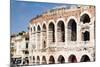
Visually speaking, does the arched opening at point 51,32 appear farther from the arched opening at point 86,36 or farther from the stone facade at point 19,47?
the arched opening at point 86,36

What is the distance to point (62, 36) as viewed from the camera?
10.6ft

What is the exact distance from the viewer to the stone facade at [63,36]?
122 inches

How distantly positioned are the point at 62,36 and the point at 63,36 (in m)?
0.02

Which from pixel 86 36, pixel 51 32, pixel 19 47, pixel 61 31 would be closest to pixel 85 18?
pixel 86 36

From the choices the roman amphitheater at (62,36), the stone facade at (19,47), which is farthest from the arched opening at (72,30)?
the stone facade at (19,47)

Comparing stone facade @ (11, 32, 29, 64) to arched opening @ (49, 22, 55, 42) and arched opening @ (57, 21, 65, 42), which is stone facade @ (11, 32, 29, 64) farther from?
arched opening @ (57, 21, 65, 42)

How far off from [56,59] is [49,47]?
0.19m

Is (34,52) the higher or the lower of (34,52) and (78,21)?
the lower

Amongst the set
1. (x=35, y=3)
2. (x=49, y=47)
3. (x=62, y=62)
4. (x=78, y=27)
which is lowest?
(x=62, y=62)

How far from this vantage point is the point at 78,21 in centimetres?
331

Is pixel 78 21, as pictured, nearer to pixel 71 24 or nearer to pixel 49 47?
pixel 71 24

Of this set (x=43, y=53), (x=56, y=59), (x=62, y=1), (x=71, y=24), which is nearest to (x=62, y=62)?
(x=56, y=59)

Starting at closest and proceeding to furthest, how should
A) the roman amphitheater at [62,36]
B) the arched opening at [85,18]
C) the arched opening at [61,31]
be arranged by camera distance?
the roman amphitheater at [62,36], the arched opening at [61,31], the arched opening at [85,18]

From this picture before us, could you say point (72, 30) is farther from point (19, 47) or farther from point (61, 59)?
point (19, 47)
